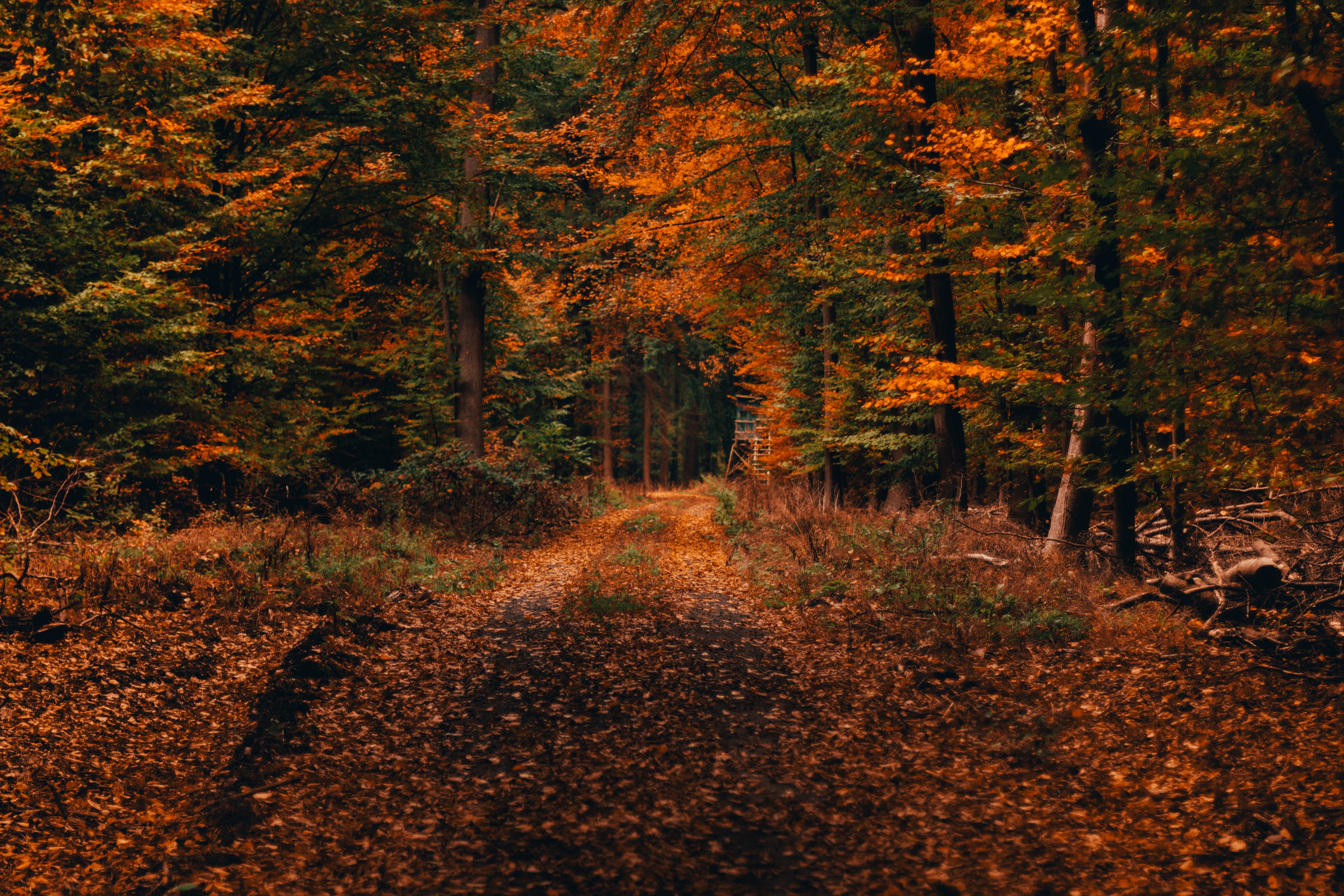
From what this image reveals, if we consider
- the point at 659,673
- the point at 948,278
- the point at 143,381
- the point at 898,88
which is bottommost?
the point at 659,673

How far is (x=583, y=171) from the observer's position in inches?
645

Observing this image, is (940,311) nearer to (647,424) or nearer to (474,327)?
(474,327)

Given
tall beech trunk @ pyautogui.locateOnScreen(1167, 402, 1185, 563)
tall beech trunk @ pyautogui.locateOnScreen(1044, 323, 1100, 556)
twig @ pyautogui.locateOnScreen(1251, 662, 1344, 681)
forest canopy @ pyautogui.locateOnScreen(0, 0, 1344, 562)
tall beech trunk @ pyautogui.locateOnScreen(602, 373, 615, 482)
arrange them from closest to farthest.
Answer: forest canopy @ pyautogui.locateOnScreen(0, 0, 1344, 562) → twig @ pyautogui.locateOnScreen(1251, 662, 1344, 681) → tall beech trunk @ pyautogui.locateOnScreen(1167, 402, 1185, 563) → tall beech trunk @ pyautogui.locateOnScreen(1044, 323, 1100, 556) → tall beech trunk @ pyautogui.locateOnScreen(602, 373, 615, 482)

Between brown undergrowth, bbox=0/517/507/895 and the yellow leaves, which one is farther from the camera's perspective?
the yellow leaves

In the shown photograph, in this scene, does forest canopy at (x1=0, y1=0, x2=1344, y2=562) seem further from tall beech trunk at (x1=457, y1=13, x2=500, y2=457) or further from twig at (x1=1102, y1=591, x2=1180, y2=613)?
twig at (x1=1102, y1=591, x2=1180, y2=613)

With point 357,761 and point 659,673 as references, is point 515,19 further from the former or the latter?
point 357,761

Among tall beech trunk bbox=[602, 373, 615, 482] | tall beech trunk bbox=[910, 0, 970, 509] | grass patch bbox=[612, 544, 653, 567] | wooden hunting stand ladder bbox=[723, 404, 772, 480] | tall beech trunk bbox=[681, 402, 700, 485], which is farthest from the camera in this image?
tall beech trunk bbox=[681, 402, 700, 485]

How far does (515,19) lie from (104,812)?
607 inches

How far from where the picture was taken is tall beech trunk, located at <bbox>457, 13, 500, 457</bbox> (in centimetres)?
1568

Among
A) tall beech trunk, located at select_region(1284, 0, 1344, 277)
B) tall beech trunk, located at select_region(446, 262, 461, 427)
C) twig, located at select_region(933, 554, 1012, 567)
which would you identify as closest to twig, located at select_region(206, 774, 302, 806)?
tall beech trunk, located at select_region(1284, 0, 1344, 277)

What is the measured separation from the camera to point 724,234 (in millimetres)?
15828

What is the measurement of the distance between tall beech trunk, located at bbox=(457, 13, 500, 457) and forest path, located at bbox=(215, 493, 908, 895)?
27.5 ft

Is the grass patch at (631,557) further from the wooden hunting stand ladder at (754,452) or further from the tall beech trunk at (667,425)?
the tall beech trunk at (667,425)

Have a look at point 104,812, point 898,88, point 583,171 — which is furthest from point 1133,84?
point 583,171
